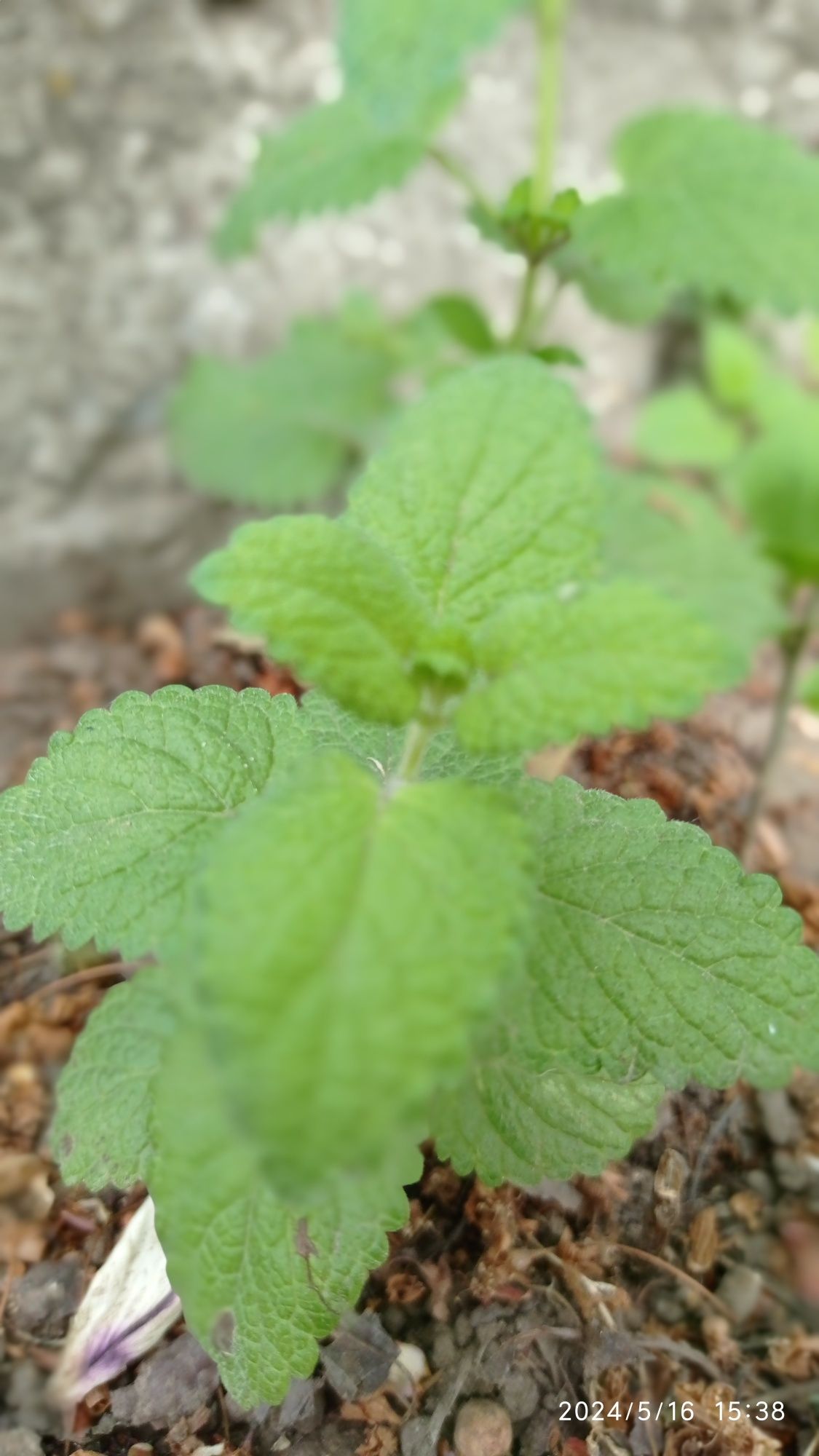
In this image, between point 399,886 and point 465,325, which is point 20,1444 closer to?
point 399,886

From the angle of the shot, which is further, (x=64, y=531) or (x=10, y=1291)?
(x=64, y=531)

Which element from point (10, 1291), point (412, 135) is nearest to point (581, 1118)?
point (10, 1291)

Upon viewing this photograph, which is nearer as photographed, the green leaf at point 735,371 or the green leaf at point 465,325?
the green leaf at point 465,325

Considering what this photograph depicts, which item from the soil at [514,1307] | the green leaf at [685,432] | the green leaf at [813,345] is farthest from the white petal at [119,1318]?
the green leaf at [813,345]

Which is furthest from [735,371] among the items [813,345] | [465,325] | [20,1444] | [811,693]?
[20,1444]

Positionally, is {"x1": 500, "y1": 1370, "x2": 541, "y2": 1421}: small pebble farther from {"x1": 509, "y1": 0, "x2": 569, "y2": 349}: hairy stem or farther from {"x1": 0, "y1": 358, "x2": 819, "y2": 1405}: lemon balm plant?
{"x1": 509, "y1": 0, "x2": 569, "y2": 349}: hairy stem

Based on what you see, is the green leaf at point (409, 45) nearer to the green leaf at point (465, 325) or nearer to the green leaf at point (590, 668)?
the green leaf at point (465, 325)

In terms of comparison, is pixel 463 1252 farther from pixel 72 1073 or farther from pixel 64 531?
pixel 64 531
